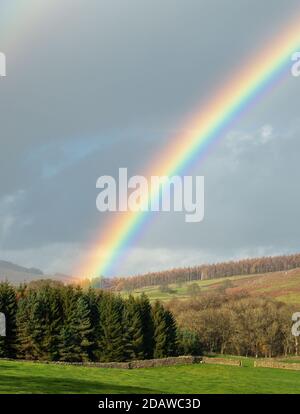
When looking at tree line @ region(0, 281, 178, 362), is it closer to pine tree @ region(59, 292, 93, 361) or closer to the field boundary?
pine tree @ region(59, 292, 93, 361)

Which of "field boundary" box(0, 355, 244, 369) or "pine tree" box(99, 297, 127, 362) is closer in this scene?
"field boundary" box(0, 355, 244, 369)

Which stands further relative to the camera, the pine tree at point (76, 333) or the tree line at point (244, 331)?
the tree line at point (244, 331)

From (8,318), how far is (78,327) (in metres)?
10.2

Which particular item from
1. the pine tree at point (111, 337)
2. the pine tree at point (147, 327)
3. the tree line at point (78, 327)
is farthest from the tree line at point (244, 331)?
the pine tree at point (111, 337)

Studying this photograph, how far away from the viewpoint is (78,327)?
290 feet

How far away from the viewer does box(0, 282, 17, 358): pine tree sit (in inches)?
3245

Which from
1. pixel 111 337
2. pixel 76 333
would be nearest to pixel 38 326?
pixel 76 333

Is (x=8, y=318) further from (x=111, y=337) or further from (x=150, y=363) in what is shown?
(x=150, y=363)

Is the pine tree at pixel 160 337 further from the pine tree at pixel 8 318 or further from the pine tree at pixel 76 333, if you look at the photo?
the pine tree at pixel 8 318

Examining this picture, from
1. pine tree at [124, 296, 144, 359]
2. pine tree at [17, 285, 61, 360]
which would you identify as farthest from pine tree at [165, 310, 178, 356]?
pine tree at [17, 285, 61, 360]

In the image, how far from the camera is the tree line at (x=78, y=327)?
276 ft

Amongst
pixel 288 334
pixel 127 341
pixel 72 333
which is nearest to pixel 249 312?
pixel 288 334
